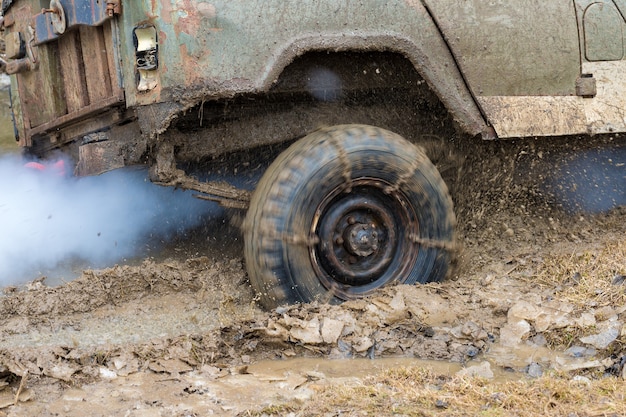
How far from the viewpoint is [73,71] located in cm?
410

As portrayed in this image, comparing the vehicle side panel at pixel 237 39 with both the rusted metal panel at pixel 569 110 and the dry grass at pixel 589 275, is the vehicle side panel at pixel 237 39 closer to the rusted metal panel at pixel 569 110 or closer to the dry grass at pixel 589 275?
the rusted metal panel at pixel 569 110

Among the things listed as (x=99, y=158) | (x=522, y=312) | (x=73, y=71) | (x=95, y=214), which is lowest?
(x=522, y=312)

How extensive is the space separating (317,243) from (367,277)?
33cm

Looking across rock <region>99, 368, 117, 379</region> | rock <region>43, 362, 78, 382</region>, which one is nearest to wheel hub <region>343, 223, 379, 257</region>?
rock <region>99, 368, 117, 379</region>

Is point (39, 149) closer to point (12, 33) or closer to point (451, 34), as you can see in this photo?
point (12, 33)

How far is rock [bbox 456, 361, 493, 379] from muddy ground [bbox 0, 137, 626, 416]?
11mm

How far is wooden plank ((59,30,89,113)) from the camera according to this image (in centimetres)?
406

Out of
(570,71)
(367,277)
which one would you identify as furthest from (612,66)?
(367,277)

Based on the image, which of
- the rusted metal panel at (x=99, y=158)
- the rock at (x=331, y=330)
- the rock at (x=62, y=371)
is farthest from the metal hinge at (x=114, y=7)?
the rock at (x=331, y=330)

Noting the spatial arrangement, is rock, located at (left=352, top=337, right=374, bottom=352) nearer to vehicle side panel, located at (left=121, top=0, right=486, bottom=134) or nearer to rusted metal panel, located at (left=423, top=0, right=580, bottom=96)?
vehicle side panel, located at (left=121, top=0, right=486, bottom=134)

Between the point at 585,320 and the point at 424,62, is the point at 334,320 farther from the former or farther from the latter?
the point at 424,62

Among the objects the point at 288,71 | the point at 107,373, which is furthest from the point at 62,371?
the point at 288,71

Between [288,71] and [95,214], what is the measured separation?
66.1 inches

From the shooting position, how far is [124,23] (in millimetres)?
3451
